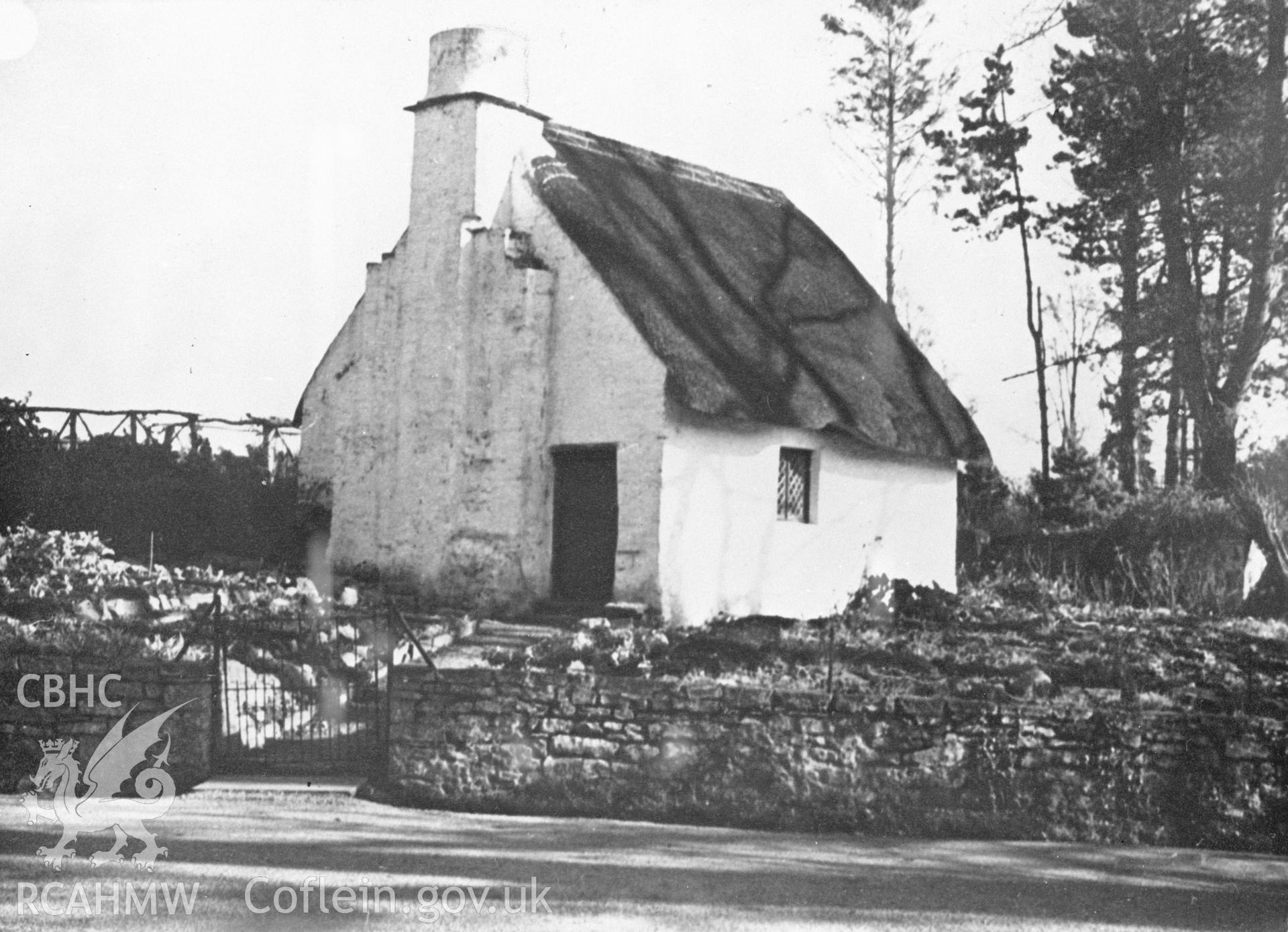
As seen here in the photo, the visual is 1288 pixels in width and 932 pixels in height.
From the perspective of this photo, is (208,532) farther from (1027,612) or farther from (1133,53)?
(1133,53)

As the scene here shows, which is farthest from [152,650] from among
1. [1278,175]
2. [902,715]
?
[1278,175]

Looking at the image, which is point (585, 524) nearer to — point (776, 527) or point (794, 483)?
point (776, 527)

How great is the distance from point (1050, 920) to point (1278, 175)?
15.4 metres

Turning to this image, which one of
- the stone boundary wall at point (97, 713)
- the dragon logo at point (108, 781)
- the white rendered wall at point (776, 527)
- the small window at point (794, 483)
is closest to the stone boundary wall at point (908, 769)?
the stone boundary wall at point (97, 713)

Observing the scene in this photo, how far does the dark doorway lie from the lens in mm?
17125

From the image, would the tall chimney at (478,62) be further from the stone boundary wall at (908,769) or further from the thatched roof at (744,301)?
the stone boundary wall at (908,769)

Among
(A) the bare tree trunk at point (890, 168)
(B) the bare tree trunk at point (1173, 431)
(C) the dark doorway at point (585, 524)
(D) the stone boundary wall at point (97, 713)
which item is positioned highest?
(A) the bare tree trunk at point (890, 168)

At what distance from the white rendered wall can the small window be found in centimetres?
13

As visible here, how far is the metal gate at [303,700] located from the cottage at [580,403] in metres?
4.11

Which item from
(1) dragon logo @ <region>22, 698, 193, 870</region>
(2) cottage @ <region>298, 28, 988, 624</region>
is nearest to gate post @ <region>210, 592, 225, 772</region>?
(1) dragon logo @ <region>22, 698, 193, 870</region>

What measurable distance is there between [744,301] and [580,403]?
326 cm

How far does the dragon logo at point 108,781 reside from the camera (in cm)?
942

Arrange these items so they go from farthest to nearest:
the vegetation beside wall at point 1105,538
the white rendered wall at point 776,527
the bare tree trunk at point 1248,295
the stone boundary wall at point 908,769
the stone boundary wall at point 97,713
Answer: the vegetation beside wall at point 1105,538 → the bare tree trunk at point 1248,295 → the white rendered wall at point 776,527 → the stone boundary wall at point 97,713 → the stone boundary wall at point 908,769

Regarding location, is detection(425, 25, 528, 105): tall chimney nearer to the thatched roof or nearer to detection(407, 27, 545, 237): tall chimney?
detection(407, 27, 545, 237): tall chimney
